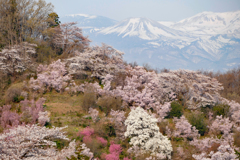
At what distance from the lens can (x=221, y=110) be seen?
50.0 ft

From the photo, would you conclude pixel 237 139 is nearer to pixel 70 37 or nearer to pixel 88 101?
pixel 88 101

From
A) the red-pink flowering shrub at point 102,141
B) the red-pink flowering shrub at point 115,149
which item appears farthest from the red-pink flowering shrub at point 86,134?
the red-pink flowering shrub at point 115,149

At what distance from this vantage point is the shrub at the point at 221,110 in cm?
1509

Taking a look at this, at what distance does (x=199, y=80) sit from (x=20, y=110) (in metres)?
14.9

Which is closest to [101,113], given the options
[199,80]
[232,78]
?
[199,80]

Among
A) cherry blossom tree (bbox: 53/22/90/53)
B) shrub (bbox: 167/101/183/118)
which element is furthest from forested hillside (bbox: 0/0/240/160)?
cherry blossom tree (bbox: 53/22/90/53)

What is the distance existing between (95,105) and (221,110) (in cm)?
985

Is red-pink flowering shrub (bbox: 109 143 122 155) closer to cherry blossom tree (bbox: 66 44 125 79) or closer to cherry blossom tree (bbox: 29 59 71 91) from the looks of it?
cherry blossom tree (bbox: 29 59 71 91)

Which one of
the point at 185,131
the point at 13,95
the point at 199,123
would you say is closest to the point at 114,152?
the point at 185,131

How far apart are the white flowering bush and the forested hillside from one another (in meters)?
0.05

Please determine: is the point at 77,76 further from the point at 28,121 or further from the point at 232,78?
the point at 232,78

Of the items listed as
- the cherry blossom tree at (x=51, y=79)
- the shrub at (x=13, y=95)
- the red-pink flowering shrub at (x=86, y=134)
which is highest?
the cherry blossom tree at (x=51, y=79)

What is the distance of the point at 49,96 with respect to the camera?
56.5 feet

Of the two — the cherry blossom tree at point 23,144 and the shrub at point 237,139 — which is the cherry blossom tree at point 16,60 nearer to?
the cherry blossom tree at point 23,144
